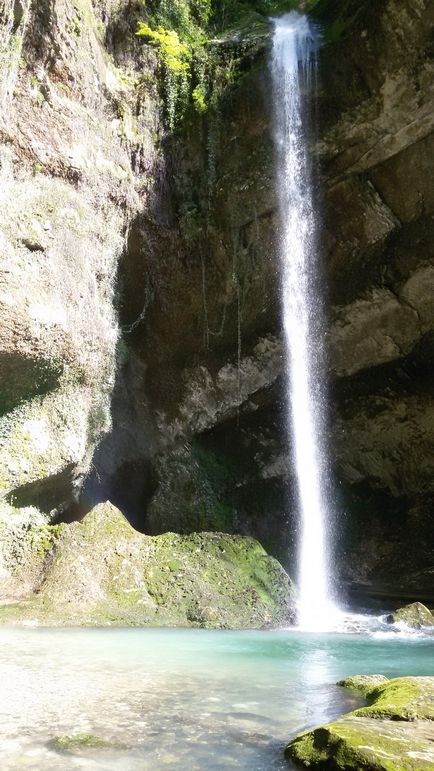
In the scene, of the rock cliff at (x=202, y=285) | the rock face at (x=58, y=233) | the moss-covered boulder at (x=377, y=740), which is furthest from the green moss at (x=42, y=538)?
the moss-covered boulder at (x=377, y=740)

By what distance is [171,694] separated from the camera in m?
3.45

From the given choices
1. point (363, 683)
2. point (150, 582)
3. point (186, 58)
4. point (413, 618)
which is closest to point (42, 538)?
point (150, 582)

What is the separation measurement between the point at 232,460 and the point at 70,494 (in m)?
4.61

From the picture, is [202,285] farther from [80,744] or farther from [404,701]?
[80,744]

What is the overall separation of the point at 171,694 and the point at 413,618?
20.4 feet

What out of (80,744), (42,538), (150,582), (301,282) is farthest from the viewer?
(301,282)

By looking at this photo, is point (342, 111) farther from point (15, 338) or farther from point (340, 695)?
point (340, 695)

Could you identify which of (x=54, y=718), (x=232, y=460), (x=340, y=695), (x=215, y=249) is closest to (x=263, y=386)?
(x=232, y=460)

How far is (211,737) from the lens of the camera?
2674 mm

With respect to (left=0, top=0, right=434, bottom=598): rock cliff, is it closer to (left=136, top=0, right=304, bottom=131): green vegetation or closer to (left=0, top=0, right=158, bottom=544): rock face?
(left=0, top=0, right=158, bottom=544): rock face

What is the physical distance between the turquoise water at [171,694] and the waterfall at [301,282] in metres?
4.87

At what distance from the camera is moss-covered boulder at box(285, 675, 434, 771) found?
214 cm

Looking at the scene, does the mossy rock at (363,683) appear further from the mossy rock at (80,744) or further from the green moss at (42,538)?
the green moss at (42,538)

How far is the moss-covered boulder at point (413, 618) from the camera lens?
8.51 metres
